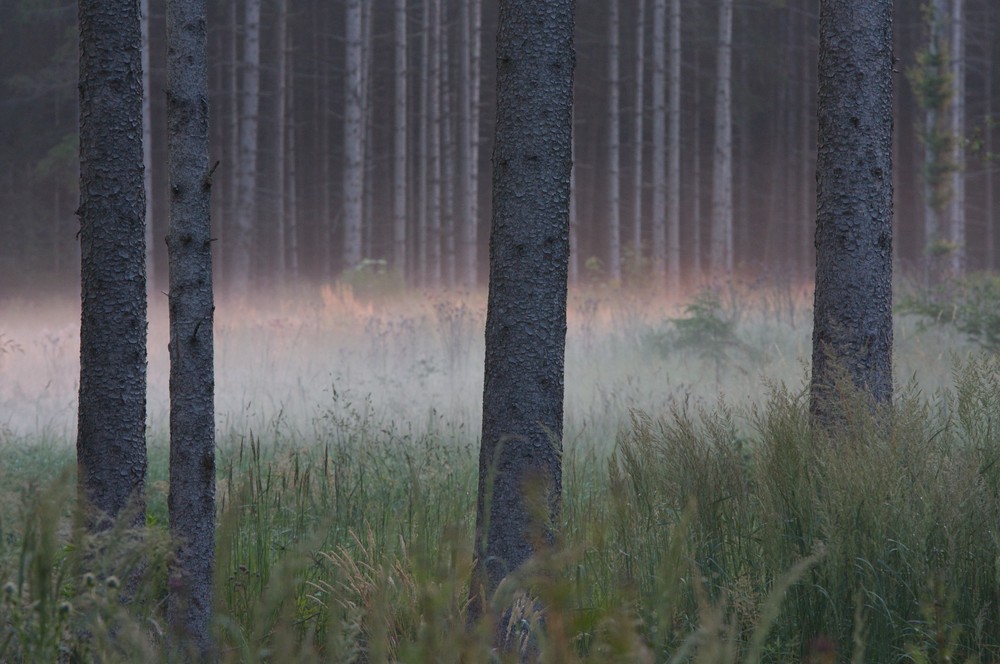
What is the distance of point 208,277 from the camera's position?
3.76 metres

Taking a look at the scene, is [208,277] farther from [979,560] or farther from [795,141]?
[795,141]

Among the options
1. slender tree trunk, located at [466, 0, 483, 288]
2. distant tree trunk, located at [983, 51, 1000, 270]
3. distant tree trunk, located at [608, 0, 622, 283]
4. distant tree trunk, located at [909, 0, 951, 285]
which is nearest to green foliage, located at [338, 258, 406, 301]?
slender tree trunk, located at [466, 0, 483, 288]

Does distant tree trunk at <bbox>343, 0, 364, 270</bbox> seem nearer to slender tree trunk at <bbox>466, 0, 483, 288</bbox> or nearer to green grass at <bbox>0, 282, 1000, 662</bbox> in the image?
slender tree trunk at <bbox>466, 0, 483, 288</bbox>

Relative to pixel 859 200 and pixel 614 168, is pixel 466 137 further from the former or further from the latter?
pixel 859 200

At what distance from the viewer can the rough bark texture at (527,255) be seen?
12.5 feet

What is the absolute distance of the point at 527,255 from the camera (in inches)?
150

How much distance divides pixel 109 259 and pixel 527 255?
5.16 feet

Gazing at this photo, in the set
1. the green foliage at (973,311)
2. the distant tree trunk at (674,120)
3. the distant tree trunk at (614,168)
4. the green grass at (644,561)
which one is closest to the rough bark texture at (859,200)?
the green grass at (644,561)

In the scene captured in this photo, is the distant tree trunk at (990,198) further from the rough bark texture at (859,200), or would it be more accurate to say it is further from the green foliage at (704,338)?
the rough bark texture at (859,200)

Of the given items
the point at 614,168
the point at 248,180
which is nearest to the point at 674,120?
the point at 614,168

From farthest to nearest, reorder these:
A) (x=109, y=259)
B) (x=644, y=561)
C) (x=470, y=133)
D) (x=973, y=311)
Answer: (x=470, y=133)
(x=973, y=311)
(x=109, y=259)
(x=644, y=561)

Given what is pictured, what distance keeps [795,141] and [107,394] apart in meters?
33.4

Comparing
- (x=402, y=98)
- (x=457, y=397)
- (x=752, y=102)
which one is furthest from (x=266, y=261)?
(x=457, y=397)

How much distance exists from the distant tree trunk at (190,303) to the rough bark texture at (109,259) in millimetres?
143
